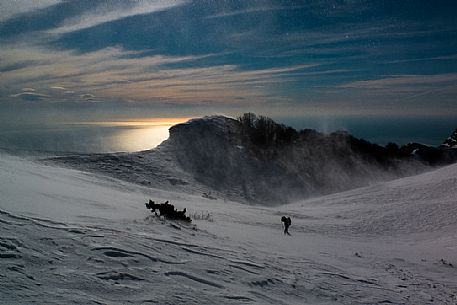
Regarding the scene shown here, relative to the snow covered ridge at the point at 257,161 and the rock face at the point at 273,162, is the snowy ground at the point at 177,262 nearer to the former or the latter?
the snow covered ridge at the point at 257,161

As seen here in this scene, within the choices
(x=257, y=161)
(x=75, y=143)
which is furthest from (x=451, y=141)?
(x=75, y=143)

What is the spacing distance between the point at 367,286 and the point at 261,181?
102ft

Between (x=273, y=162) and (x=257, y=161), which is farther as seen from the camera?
(x=273, y=162)

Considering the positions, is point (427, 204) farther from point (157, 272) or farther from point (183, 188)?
point (183, 188)

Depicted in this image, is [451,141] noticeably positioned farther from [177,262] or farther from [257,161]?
[177,262]

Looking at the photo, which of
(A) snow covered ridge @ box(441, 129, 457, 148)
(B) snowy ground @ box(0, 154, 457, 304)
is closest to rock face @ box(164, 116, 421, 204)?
(A) snow covered ridge @ box(441, 129, 457, 148)

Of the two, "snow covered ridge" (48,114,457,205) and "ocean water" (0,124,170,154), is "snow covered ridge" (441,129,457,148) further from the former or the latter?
"ocean water" (0,124,170,154)

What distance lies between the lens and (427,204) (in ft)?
57.8

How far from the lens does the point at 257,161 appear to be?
4194 cm

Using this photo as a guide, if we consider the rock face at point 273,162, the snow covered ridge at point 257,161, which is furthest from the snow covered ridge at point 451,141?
the rock face at point 273,162

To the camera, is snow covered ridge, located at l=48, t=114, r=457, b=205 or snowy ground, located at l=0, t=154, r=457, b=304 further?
snow covered ridge, located at l=48, t=114, r=457, b=205

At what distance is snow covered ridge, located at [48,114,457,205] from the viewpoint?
32656mm

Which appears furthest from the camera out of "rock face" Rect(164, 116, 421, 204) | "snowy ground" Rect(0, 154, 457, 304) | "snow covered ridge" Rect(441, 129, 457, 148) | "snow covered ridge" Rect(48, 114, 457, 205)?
"snow covered ridge" Rect(441, 129, 457, 148)

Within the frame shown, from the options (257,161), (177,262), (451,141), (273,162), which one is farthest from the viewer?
(451,141)
